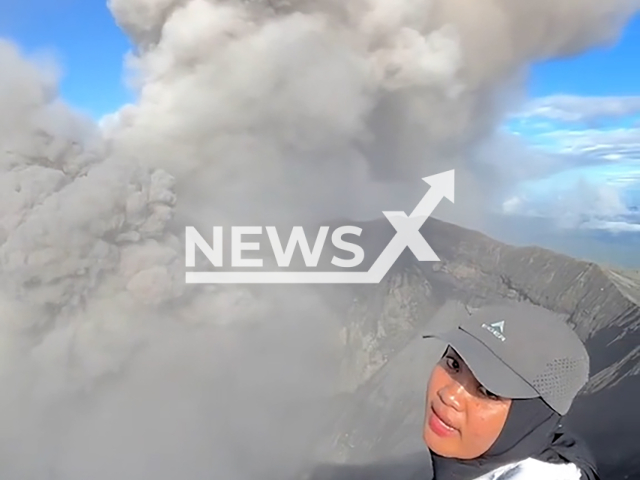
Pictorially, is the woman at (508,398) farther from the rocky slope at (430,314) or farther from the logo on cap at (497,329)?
the rocky slope at (430,314)

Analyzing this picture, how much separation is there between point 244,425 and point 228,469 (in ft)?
10.5

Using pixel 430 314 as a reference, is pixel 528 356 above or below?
below

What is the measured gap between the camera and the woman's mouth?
1.05m

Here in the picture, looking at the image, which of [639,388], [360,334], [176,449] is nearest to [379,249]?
[360,334]

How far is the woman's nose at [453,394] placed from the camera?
1040 millimetres

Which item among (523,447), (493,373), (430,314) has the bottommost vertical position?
(523,447)

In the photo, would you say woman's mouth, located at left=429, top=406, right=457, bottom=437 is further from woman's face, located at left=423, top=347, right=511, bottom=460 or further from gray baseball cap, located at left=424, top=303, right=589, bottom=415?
gray baseball cap, located at left=424, top=303, right=589, bottom=415

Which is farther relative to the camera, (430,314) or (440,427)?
(430,314)

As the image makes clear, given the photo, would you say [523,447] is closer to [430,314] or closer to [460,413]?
[460,413]

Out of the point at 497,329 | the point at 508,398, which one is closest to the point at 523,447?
the point at 508,398

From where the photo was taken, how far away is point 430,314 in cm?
2642

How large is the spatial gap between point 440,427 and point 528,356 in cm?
20

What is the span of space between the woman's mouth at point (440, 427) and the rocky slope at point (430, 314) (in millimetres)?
12829

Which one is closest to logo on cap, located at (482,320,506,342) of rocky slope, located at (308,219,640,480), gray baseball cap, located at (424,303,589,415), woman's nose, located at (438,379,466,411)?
gray baseball cap, located at (424,303,589,415)
